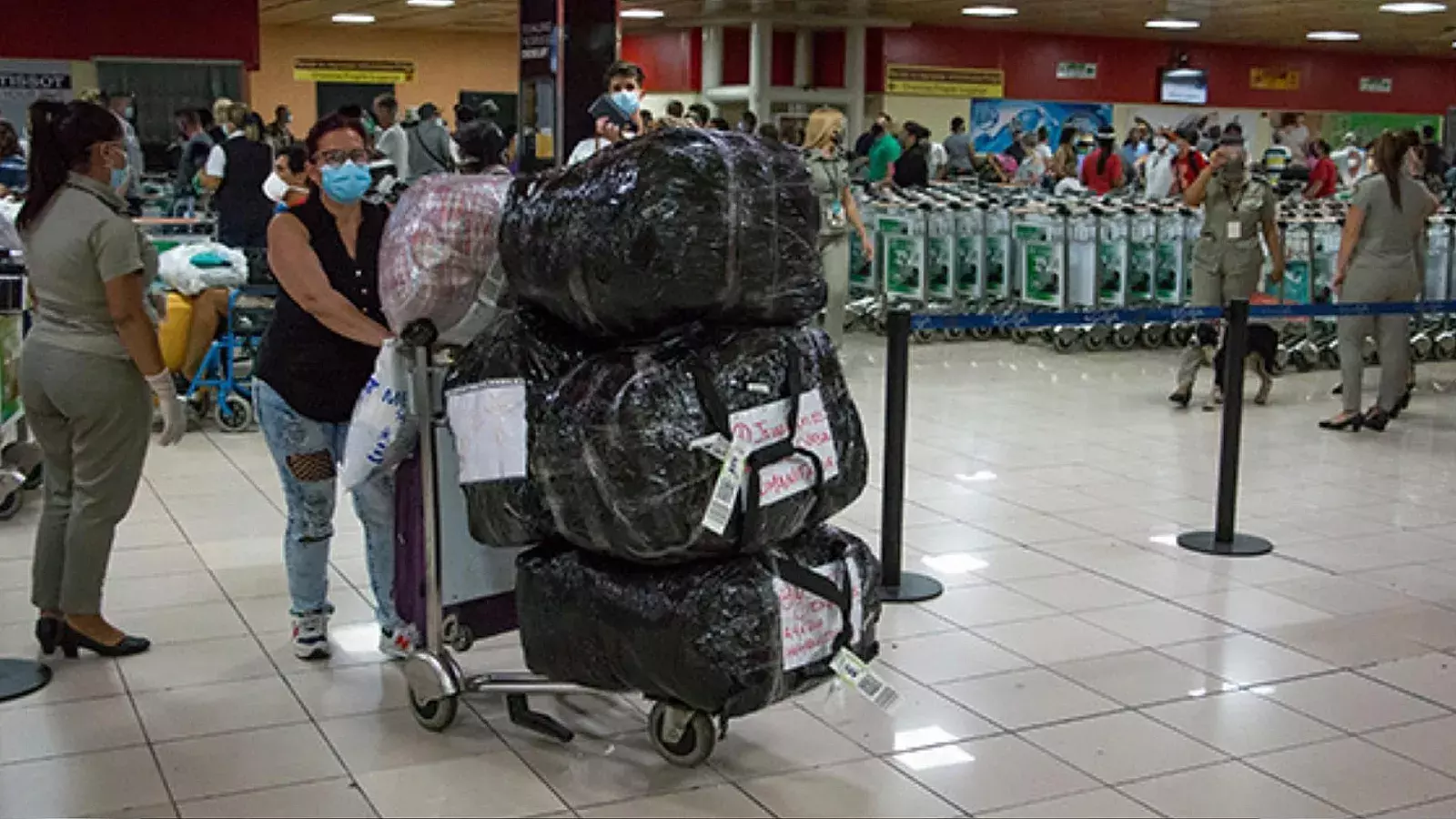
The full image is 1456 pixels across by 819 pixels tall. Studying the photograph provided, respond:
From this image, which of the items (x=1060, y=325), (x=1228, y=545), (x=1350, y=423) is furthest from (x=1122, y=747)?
(x=1350, y=423)

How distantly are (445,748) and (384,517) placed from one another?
2.56ft

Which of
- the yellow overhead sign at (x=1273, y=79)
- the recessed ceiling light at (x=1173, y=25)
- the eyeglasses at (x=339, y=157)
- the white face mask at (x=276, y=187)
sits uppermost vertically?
the recessed ceiling light at (x=1173, y=25)

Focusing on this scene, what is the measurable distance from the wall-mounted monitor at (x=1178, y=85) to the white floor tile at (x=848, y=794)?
21.3 m

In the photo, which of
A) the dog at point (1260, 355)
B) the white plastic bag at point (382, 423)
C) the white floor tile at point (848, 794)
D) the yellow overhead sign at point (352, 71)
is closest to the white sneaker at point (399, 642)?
the white plastic bag at point (382, 423)

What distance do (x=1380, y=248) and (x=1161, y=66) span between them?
16.1 meters

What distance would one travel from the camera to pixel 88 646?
179 inches

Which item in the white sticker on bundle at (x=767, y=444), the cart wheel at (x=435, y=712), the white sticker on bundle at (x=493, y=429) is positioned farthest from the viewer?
the cart wheel at (x=435, y=712)

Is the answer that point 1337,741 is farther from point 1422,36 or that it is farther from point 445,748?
point 1422,36

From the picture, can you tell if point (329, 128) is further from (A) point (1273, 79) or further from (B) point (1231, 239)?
(A) point (1273, 79)

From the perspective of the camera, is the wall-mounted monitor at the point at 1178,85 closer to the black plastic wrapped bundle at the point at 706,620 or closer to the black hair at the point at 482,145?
the black hair at the point at 482,145

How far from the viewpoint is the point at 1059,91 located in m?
22.6

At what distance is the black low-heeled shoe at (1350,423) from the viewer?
847cm

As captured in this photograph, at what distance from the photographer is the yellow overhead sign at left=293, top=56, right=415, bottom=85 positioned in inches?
960

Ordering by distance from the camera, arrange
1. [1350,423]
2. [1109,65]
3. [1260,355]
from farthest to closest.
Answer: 1. [1109,65]
2. [1260,355]
3. [1350,423]
